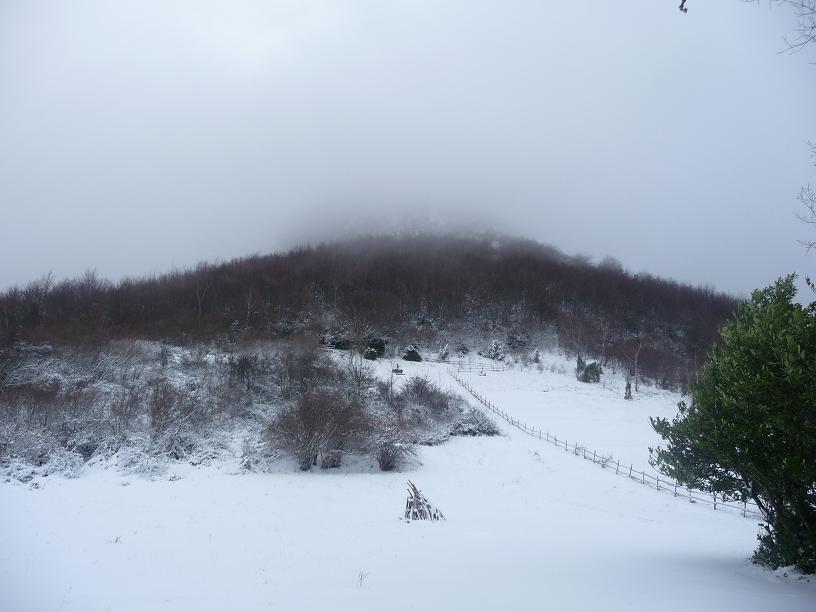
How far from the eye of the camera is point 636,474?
76.7 feet

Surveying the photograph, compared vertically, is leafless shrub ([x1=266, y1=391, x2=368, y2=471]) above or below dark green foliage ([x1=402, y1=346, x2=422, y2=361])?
below

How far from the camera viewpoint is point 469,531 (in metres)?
13.9

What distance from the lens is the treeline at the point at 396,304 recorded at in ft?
168

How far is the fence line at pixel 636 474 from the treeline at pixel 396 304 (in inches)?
890

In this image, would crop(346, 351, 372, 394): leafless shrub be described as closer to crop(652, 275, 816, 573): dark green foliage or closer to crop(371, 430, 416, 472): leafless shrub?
crop(371, 430, 416, 472): leafless shrub

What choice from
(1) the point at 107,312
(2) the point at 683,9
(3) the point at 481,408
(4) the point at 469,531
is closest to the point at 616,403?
(3) the point at 481,408

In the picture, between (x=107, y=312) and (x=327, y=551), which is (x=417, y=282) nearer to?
(x=107, y=312)

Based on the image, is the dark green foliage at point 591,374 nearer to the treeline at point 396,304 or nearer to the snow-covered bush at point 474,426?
the treeline at point 396,304

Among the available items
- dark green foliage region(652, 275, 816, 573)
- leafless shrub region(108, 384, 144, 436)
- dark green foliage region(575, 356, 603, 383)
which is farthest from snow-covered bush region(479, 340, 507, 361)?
dark green foliage region(652, 275, 816, 573)

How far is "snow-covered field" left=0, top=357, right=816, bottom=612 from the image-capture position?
26.0ft

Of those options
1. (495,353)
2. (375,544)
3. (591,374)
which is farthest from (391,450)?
(495,353)

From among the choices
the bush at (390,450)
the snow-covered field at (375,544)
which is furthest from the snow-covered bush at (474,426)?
the bush at (390,450)

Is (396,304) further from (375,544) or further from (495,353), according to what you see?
(375,544)

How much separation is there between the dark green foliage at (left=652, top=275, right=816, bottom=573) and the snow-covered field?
1353mm
